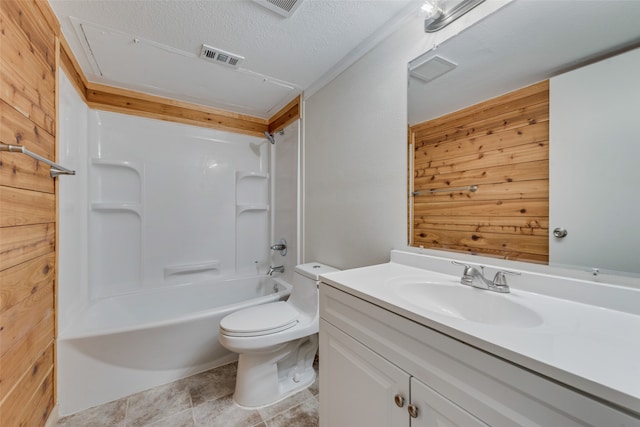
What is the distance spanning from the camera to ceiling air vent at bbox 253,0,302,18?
1.20m

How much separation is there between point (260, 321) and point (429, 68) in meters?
1.62

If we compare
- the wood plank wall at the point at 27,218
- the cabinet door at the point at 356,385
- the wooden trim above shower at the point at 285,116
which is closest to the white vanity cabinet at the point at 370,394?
the cabinet door at the point at 356,385

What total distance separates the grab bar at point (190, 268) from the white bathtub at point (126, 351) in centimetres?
34

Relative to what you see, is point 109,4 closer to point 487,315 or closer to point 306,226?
point 306,226

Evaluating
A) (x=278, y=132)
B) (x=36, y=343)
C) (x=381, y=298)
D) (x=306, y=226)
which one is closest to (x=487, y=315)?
(x=381, y=298)

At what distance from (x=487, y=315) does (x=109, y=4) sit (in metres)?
2.18

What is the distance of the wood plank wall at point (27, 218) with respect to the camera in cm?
91

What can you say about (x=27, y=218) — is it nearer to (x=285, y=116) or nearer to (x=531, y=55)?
(x=285, y=116)

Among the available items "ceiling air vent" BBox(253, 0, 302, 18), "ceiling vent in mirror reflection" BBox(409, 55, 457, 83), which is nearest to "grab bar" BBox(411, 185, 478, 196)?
"ceiling vent in mirror reflection" BBox(409, 55, 457, 83)

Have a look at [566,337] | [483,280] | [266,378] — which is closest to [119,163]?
[266,378]

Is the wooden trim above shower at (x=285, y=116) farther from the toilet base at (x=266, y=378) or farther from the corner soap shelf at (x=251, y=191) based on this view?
the toilet base at (x=266, y=378)

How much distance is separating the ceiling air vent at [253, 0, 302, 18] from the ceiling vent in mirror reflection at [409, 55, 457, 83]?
66 cm

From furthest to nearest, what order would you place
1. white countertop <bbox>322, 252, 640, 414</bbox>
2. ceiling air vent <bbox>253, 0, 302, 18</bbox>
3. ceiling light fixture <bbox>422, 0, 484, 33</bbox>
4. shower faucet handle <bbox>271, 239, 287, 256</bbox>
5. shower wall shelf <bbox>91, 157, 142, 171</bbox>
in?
1. shower faucet handle <bbox>271, 239, 287, 256</bbox>
2. shower wall shelf <bbox>91, 157, 142, 171</bbox>
3. ceiling air vent <bbox>253, 0, 302, 18</bbox>
4. ceiling light fixture <bbox>422, 0, 484, 33</bbox>
5. white countertop <bbox>322, 252, 640, 414</bbox>

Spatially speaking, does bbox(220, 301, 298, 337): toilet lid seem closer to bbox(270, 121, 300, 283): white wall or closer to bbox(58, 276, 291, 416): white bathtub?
bbox(58, 276, 291, 416): white bathtub
